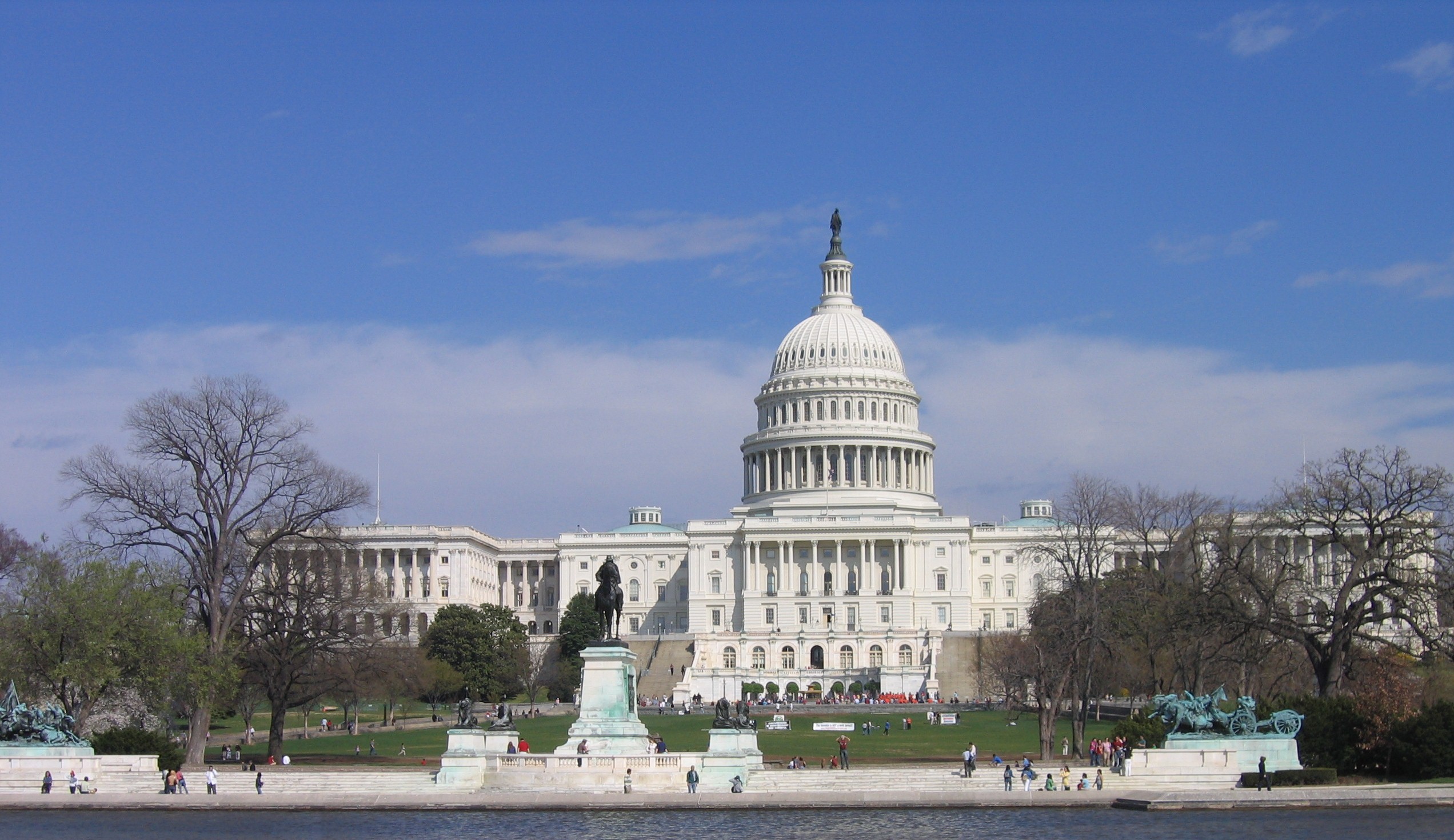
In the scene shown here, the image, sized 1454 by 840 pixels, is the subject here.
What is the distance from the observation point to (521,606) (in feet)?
561

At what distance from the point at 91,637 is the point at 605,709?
62.0ft

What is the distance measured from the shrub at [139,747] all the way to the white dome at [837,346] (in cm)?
10914

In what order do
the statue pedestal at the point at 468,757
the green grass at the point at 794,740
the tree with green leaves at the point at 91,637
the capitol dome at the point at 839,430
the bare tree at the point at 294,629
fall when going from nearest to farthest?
the statue pedestal at the point at 468,757 < the tree with green leaves at the point at 91,637 < the green grass at the point at 794,740 < the bare tree at the point at 294,629 < the capitol dome at the point at 839,430

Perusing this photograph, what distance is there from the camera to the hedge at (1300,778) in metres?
50.5

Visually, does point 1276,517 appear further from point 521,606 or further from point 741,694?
point 521,606

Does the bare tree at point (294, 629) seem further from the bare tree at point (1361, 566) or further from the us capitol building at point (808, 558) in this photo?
the us capitol building at point (808, 558)

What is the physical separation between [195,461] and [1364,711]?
125ft

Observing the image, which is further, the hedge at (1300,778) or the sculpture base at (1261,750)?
the sculpture base at (1261,750)

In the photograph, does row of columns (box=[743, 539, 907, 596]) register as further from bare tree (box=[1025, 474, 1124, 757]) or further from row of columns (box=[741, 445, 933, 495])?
bare tree (box=[1025, 474, 1124, 757])

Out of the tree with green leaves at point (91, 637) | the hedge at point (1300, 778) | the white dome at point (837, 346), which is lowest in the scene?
the hedge at point (1300, 778)

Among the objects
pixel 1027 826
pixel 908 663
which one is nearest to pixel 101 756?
pixel 1027 826

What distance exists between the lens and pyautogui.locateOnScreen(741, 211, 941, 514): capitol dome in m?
160

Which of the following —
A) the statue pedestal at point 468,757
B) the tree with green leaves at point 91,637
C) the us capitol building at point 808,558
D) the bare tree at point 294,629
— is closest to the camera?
the statue pedestal at point 468,757

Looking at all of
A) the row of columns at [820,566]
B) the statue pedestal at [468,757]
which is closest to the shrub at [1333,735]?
the statue pedestal at [468,757]
